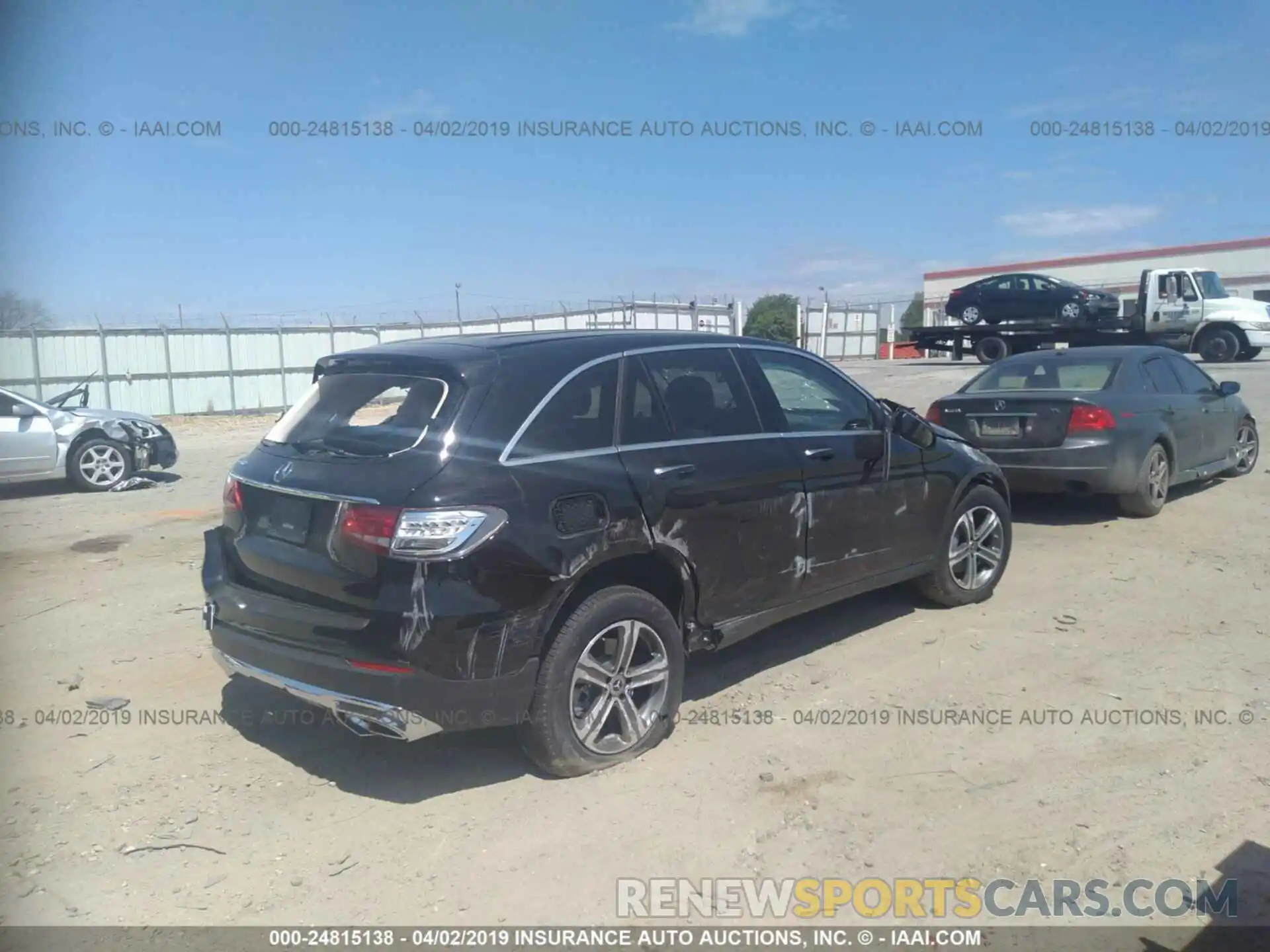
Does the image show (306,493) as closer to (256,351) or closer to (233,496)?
(233,496)

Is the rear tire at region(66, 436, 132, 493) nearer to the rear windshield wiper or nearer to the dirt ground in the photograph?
the dirt ground

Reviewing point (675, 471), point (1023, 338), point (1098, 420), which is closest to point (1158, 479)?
point (1098, 420)

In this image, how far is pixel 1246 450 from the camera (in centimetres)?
1066

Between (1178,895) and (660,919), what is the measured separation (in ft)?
5.72

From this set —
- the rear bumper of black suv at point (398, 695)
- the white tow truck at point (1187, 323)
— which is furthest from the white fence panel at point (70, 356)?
the rear bumper of black suv at point (398, 695)

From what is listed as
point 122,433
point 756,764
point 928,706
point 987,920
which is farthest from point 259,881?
point 122,433

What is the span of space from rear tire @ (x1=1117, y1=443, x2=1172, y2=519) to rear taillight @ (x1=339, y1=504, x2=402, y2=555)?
22.7 ft

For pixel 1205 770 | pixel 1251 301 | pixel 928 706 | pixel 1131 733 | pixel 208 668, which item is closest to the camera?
pixel 1205 770

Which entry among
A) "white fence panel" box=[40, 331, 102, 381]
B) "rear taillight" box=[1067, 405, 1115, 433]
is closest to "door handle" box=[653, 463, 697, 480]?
"rear taillight" box=[1067, 405, 1115, 433]

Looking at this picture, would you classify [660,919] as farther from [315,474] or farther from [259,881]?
[315,474]

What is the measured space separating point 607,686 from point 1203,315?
2446cm

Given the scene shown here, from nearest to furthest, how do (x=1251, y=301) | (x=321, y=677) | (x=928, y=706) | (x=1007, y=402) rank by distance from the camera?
(x=321, y=677) < (x=928, y=706) < (x=1007, y=402) < (x=1251, y=301)

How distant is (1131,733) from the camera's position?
15.2ft

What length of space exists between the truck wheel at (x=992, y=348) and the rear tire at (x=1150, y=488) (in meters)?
17.6
